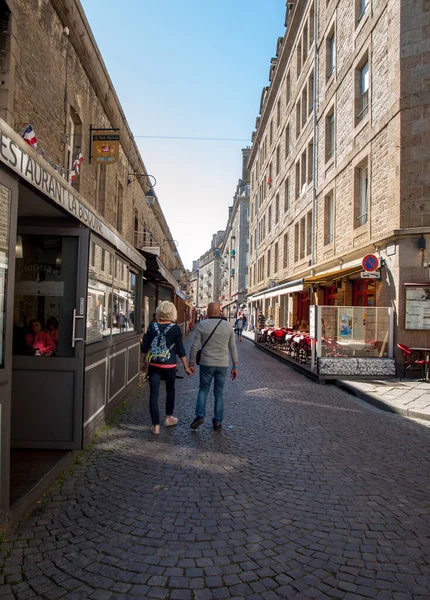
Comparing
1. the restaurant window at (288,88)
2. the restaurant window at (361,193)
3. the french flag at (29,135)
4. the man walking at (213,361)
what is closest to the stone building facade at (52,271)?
the french flag at (29,135)

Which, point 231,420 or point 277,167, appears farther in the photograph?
point 277,167

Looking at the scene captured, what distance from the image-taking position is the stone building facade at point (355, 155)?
11.0 meters

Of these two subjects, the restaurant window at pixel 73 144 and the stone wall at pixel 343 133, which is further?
the stone wall at pixel 343 133

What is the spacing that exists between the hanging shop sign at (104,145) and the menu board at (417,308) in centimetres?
819

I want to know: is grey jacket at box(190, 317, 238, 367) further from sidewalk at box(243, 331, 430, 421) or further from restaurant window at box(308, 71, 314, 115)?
restaurant window at box(308, 71, 314, 115)

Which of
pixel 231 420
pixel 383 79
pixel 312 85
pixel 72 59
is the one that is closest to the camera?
pixel 231 420

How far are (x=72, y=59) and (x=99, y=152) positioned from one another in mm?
2006

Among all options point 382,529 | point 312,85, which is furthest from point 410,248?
point 312,85

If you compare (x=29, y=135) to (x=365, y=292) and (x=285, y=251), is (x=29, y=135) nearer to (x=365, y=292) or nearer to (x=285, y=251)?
(x=365, y=292)

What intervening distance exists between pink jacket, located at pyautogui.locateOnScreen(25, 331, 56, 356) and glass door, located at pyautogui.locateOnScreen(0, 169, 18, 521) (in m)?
1.63

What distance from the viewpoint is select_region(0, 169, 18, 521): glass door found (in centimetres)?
274

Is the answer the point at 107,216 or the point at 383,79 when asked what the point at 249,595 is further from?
the point at 383,79

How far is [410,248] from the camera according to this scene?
10.8 metres

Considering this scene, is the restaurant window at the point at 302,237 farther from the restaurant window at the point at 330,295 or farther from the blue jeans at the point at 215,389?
the blue jeans at the point at 215,389
